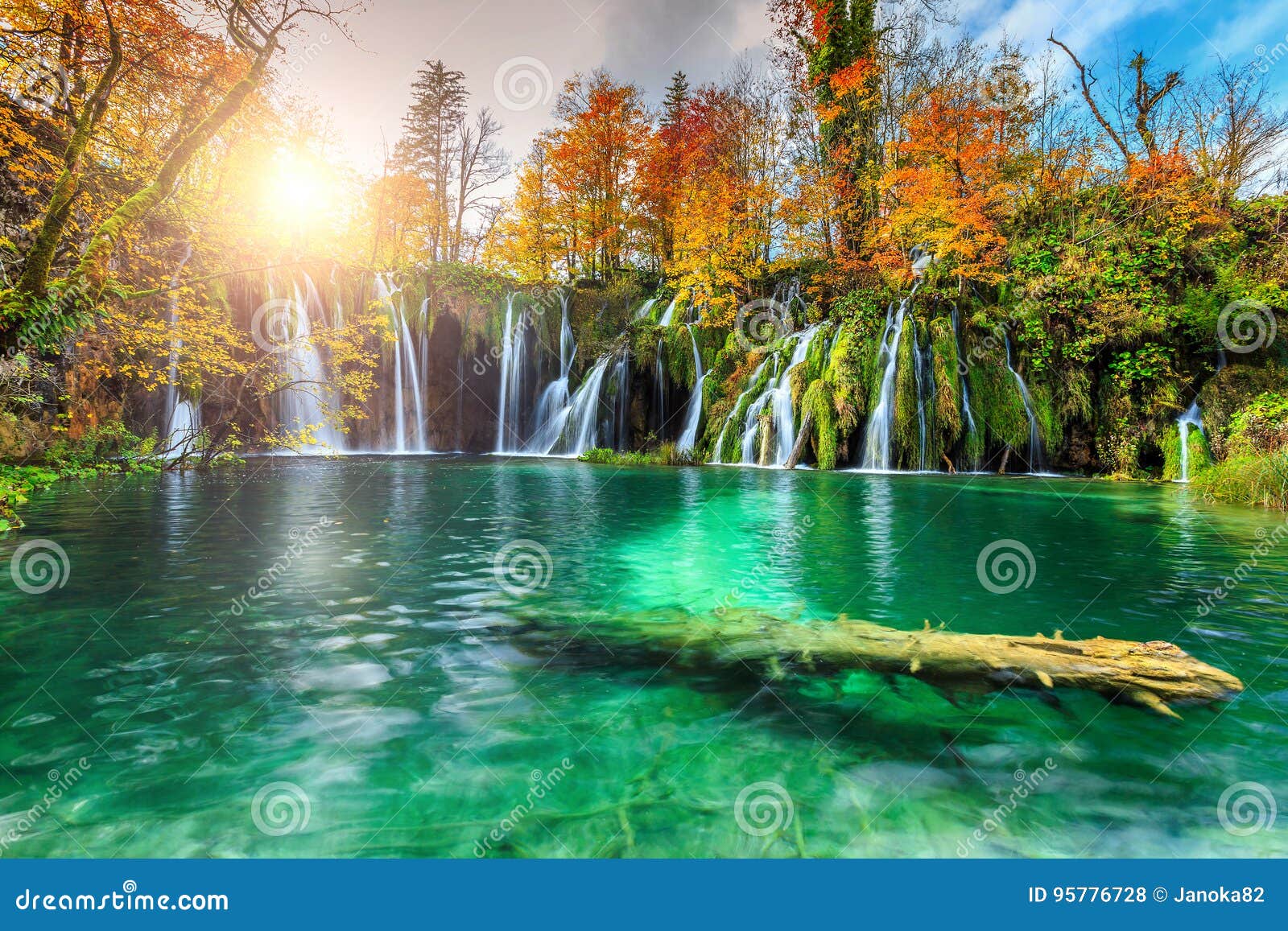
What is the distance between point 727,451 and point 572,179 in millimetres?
17128

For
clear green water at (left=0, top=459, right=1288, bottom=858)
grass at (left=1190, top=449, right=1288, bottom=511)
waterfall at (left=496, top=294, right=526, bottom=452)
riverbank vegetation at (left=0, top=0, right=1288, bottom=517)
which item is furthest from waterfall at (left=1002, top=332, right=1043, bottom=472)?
waterfall at (left=496, top=294, right=526, bottom=452)

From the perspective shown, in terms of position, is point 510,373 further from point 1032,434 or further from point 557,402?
point 1032,434

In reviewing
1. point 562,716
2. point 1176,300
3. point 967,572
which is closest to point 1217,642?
point 967,572

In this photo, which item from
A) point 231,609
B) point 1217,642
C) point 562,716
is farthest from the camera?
point 231,609

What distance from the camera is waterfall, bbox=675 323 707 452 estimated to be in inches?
827

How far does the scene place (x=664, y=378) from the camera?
22828 millimetres

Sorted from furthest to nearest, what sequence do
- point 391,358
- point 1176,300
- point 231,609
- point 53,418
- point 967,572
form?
point 391,358
point 1176,300
point 53,418
point 967,572
point 231,609

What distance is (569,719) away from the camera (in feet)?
9.43

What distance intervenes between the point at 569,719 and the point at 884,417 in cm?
1636

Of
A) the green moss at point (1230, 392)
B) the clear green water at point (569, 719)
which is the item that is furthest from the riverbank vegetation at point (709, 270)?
the clear green water at point (569, 719)

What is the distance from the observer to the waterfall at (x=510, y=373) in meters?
26.9
